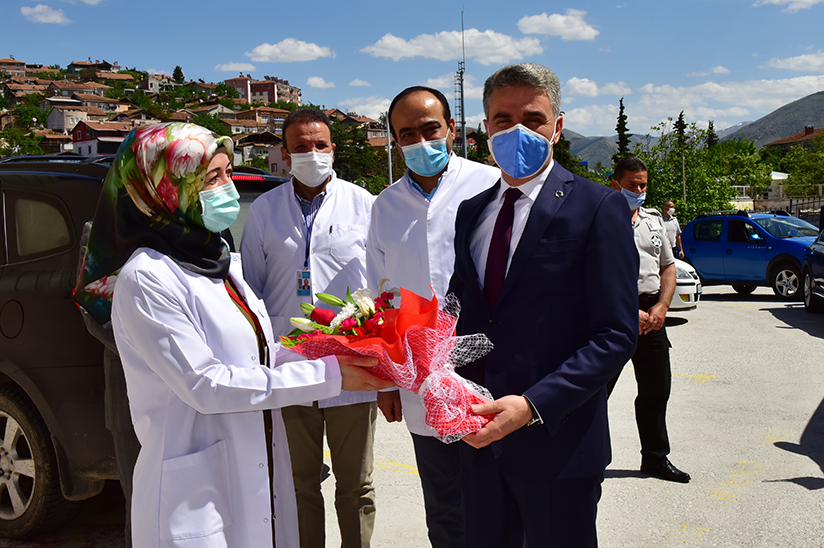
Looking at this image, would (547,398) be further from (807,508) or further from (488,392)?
(807,508)

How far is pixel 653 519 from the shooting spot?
158 inches

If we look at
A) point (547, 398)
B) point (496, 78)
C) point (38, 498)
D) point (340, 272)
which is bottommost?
point (38, 498)

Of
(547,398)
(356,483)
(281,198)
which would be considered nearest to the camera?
(547,398)

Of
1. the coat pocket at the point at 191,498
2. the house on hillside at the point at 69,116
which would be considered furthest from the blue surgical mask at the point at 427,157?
the house on hillside at the point at 69,116

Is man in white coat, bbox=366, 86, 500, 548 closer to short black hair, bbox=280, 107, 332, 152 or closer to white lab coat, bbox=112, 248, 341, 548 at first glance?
short black hair, bbox=280, 107, 332, 152

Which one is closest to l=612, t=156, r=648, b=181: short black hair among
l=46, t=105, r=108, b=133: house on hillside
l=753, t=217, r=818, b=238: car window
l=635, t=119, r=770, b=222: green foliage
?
l=753, t=217, r=818, b=238: car window

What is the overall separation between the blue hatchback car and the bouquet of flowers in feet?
44.1

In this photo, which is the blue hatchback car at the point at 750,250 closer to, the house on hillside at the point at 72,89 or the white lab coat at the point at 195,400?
the white lab coat at the point at 195,400

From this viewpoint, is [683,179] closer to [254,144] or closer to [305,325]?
[305,325]

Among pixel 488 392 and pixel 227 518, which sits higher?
pixel 488 392

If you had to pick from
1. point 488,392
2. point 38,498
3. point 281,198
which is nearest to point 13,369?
point 38,498

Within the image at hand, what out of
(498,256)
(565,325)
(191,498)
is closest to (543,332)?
(565,325)

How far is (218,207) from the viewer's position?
2244mm

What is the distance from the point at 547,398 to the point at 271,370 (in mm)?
922
